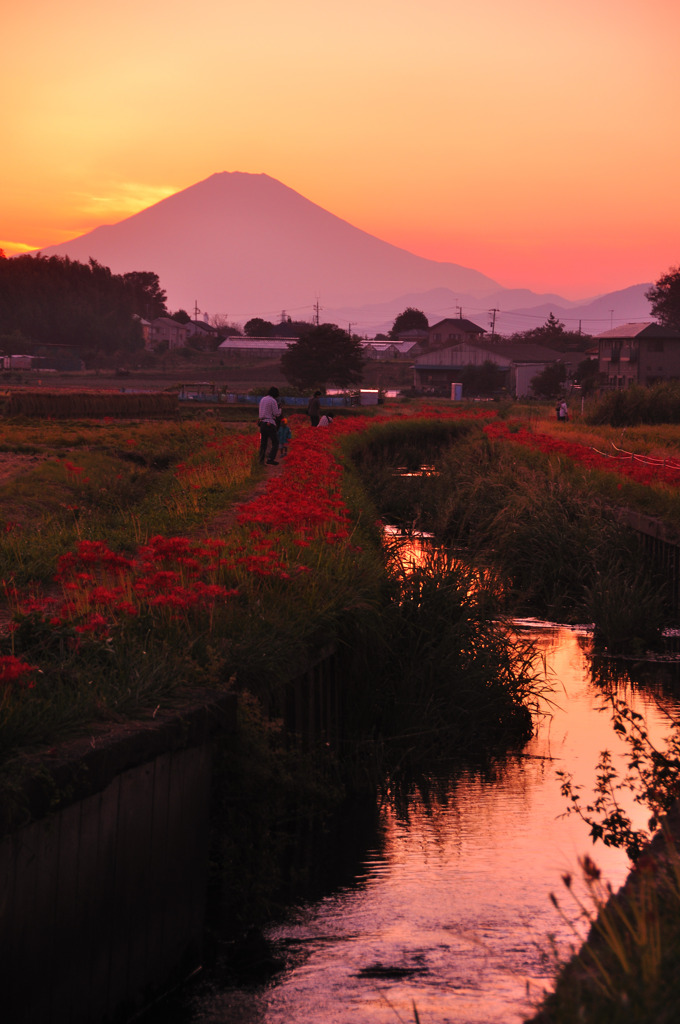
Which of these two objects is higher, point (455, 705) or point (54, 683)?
point (54, 683)

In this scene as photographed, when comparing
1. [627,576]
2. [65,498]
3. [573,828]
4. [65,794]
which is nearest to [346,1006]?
[65,794]

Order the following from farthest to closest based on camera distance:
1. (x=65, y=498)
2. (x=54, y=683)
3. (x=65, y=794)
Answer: (x=65, y=498) < (x=54, y=683) < (x=65, y=794)

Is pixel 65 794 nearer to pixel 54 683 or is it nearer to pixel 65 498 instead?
pixel 54 683

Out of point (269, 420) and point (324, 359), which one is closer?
point (269, 420)

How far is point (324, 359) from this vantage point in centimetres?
9250

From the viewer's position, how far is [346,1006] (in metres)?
6.28

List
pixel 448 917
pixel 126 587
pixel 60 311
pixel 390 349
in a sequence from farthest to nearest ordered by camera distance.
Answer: pixel 390 349 < pixel 60 311 < pixel 126 587 < pixel 448 917

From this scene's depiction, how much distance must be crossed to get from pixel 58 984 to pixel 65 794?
0.96 metres

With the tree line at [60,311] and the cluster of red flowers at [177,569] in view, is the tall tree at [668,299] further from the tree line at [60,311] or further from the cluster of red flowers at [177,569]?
the cluster of red flowers at [177,569]

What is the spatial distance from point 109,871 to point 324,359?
87.9 metres

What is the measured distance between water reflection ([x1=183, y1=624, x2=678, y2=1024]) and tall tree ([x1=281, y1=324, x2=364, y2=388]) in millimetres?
82593

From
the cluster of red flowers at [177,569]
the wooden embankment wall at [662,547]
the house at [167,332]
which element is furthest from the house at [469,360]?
the cluster of red flowers at [177,569]

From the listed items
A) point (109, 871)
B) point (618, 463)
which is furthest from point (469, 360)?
point (109, 871)

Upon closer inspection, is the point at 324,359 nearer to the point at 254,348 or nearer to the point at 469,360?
the point at 469,360
